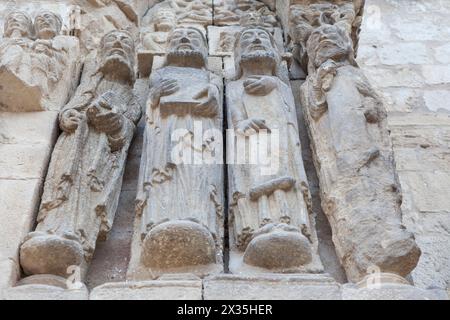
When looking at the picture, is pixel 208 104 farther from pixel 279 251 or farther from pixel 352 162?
pixel 279 251

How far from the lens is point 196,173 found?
3.55m

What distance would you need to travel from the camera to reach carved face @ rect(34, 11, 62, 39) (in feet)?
15.3

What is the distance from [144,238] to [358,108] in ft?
4.40

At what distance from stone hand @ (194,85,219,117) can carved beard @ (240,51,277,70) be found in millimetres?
393

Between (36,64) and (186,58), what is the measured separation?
86 cm

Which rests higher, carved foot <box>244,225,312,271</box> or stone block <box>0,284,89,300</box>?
carved foot <box>244,225,312,271</box>

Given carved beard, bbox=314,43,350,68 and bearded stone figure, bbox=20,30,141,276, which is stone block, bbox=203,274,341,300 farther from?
carved beard, bbox=314,43,350,68

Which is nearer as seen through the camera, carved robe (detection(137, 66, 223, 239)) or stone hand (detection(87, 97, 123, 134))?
carved robe (detection(137, 66, 223, 239))

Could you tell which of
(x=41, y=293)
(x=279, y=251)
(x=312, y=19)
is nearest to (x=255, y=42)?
(x=312, y=19)

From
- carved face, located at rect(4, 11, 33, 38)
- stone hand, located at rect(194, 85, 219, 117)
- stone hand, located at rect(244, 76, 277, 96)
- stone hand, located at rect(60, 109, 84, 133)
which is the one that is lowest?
stone hand, located at rect(60, 109, 84, 133)

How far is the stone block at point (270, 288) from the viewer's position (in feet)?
9.34

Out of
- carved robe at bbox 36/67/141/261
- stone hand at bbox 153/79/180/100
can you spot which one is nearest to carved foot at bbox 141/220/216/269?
carved robe at bbox 36/67/141/261
